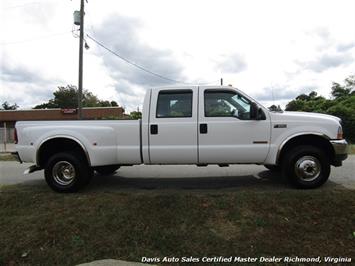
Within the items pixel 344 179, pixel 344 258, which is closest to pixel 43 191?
pixel 344 258

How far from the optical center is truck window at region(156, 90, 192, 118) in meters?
6.35

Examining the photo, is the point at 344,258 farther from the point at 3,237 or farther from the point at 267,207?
the point at 3,237

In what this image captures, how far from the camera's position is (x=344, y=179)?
7305 millimetres

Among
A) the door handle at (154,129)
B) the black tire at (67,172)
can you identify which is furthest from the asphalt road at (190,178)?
the door handle at (154,129)

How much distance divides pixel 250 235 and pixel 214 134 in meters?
2.23

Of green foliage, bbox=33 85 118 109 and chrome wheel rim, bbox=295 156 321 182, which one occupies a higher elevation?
green foliage, bbox=33 85 118 109

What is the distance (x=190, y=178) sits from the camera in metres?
7.96

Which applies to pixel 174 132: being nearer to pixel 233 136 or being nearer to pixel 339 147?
pixel 233 136

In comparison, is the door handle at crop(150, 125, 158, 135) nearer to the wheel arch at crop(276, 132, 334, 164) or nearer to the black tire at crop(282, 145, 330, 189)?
the wheel arch at crop(276, 132, 334, 164)

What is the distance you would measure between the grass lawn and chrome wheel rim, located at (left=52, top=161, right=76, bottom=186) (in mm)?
610

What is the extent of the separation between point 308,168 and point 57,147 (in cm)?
486

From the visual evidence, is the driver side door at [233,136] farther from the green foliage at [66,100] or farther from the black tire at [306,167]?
the green foliage at [66,100]

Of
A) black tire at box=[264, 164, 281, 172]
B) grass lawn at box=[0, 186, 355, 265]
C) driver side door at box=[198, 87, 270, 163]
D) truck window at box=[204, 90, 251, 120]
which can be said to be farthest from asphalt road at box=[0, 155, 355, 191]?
truck window at box=[204, 90, 251, 120]

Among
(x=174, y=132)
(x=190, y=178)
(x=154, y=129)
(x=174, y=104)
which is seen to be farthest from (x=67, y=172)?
(x=190, y=178)
